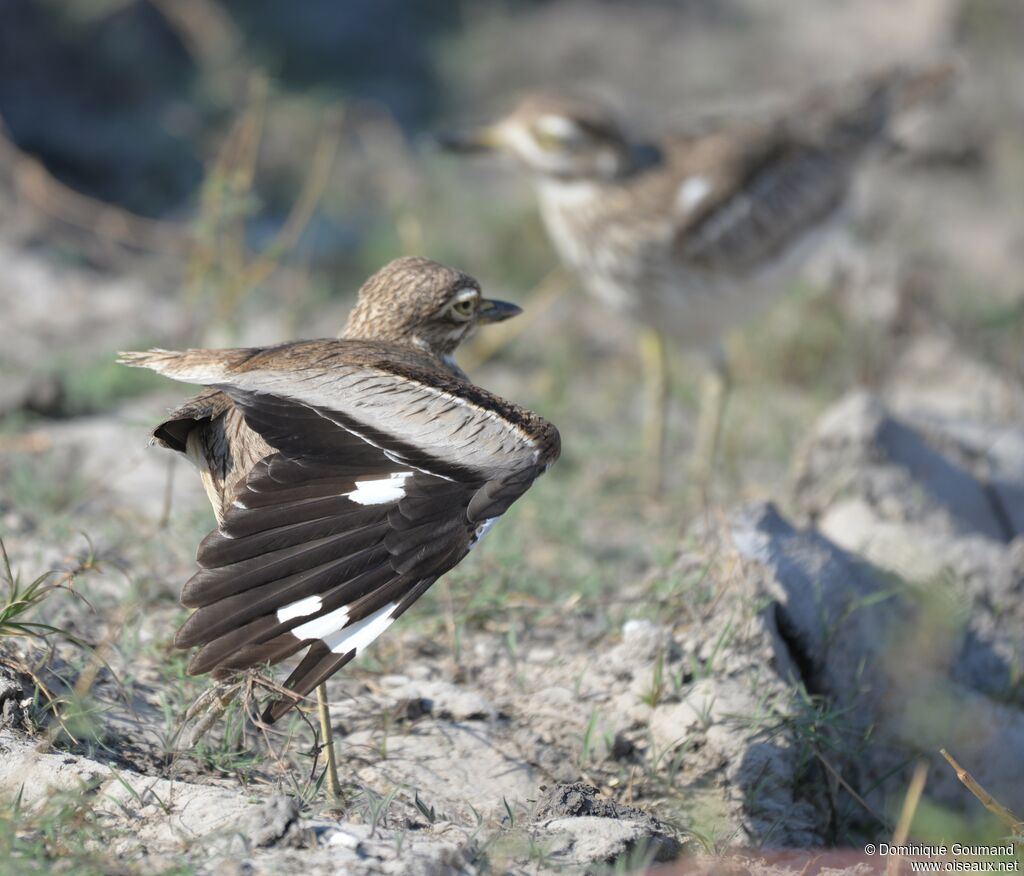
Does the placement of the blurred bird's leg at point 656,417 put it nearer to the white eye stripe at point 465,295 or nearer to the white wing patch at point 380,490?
the white eye stripe at point 465,295

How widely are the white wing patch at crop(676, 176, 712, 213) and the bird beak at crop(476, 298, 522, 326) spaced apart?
1724mm

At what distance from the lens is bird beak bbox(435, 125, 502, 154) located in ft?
17.7

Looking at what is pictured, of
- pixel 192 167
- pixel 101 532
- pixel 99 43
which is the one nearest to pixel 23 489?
pixel 101 532

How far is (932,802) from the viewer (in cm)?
299

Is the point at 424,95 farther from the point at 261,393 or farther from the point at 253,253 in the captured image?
the point at 261,393

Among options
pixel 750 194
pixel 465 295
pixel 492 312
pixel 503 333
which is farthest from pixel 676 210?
pixel 465 295

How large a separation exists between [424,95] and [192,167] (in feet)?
6.05

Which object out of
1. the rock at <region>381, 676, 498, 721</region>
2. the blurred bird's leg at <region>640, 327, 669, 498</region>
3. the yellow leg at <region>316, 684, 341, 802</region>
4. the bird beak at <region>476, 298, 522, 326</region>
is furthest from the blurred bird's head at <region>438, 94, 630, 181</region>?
the yellow leg at <region>316, 684, 341, 802</region>

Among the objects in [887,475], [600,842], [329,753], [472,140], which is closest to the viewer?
[600,842]

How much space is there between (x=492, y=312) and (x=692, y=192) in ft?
6.15

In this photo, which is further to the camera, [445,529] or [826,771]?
[826,771]

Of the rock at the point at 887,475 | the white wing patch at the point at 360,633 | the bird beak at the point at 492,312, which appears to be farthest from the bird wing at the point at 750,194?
the white wing patch at the point at 360,633

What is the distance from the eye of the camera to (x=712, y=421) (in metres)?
5.06

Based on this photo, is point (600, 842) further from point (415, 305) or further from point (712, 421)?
point (712, 421)
